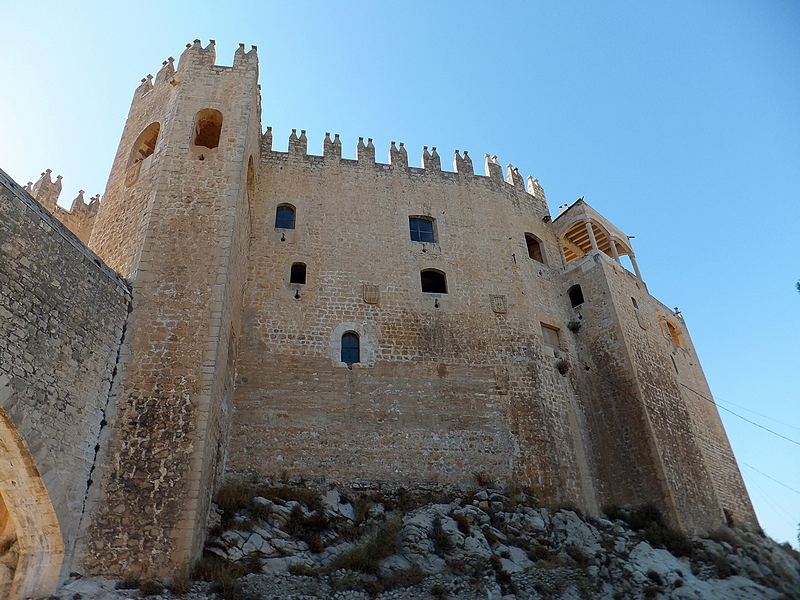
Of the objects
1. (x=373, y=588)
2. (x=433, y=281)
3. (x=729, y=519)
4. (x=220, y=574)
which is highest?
(x=433, y=281)

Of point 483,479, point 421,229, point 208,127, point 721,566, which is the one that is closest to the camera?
point 721,566

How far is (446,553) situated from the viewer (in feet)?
37.9

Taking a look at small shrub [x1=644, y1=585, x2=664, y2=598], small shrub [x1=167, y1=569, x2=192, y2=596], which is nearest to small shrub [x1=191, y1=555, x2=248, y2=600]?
small shrub [x1=167, y1=569, x2=192, y2=596]

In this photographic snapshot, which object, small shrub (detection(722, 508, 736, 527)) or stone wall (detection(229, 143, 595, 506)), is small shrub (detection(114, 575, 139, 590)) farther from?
small shrub (detection(722, 508, 736, 527))

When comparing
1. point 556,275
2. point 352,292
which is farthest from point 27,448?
point 556,275

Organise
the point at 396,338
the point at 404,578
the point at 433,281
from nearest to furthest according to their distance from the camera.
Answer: the point at 404,578 < the point at 396,338 < the point at 433,281

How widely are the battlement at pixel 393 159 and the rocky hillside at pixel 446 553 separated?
1051 centimetres

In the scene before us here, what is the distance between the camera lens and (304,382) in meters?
14.4

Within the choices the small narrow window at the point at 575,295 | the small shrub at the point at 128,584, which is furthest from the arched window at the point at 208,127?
the small narrow window at the point at 575,295

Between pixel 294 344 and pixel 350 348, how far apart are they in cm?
144

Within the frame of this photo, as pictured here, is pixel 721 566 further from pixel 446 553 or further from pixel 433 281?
pixel 433 281

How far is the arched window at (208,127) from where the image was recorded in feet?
50.3

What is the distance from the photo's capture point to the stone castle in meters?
9.20

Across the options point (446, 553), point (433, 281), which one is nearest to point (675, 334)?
point (433, 281)
